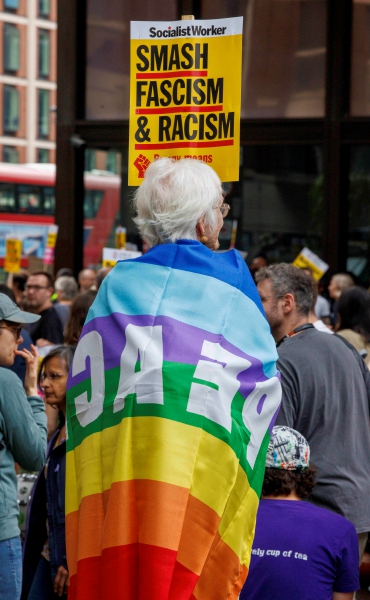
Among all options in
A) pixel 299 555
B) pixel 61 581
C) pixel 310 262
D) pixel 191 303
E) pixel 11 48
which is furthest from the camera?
pixel 11 48

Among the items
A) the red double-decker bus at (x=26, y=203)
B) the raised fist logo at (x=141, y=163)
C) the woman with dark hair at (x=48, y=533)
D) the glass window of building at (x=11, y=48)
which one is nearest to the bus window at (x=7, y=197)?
Answer: the red double-decker bus at (x=26, y=203)

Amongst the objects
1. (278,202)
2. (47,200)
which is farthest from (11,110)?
(278,202)

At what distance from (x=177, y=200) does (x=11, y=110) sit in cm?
7183

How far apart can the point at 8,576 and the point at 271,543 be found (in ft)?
4.52

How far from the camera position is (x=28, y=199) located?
111 ft

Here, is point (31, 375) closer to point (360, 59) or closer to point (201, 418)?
point (201, 418)

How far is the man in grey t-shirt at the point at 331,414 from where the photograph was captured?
457 cm

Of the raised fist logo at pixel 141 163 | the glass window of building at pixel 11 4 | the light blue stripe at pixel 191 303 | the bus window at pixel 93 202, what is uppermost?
the glass window of building at pixel 11 4

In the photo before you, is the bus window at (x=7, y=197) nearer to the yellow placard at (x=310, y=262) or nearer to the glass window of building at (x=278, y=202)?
the glass window of building at (x=278, y=202)

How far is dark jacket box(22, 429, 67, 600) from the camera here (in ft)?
14.8

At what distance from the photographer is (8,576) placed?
163 inches

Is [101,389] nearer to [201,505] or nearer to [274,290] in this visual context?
[201,505]

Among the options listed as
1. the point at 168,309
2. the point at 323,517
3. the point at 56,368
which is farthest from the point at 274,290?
the point at 168,309

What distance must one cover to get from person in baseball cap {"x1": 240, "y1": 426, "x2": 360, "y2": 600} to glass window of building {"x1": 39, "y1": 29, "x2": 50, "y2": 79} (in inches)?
2832
